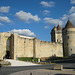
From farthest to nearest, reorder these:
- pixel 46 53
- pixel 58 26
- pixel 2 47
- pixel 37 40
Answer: pixel 58 26 → pixel 46 53 → pixel 37 40 → pixel 2 47

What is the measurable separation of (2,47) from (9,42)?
270 centimetres

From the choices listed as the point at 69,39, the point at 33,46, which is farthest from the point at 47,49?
the point at 69,39

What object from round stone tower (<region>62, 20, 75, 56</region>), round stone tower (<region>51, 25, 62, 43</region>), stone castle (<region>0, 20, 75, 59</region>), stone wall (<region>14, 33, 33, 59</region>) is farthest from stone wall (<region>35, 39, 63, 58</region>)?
round stone tower (<region>51, 25, 62, 43</region>)

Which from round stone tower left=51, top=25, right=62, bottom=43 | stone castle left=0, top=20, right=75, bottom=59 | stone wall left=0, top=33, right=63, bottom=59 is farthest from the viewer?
round stone tower left=51, top=25, right=62, bottom=43

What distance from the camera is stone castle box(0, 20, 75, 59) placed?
3266 centimetres

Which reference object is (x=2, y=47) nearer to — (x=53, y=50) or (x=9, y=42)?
(x=9, y=42)

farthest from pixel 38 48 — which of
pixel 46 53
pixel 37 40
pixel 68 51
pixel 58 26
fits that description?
pixel 58 26

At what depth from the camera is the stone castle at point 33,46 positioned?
32656 mm

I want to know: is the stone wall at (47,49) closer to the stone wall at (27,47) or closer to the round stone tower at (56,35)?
the stone wall at (27,47)

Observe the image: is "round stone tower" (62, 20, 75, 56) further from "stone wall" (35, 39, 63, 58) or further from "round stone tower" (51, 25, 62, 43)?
"round stone tower" (51, 25, 62, 43)

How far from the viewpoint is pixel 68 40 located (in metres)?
50.7

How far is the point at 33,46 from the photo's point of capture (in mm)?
39500

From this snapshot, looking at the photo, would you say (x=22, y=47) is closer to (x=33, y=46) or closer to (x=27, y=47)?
(x=27, y=47)

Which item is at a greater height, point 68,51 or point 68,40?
point 68,40
